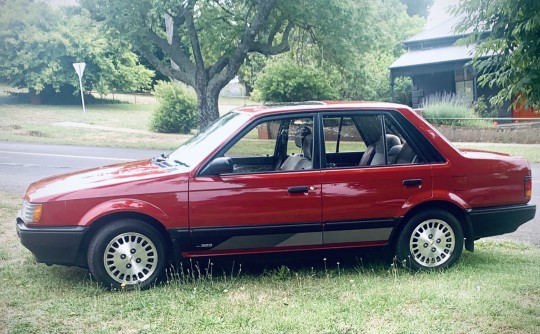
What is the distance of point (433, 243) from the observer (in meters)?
6.45

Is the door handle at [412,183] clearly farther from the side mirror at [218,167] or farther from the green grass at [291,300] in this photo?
the side mirror at [218,167]

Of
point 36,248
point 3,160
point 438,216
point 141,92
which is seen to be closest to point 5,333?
point 36,248

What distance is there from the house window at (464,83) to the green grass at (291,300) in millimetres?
23171

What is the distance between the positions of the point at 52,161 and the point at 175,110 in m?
11.8

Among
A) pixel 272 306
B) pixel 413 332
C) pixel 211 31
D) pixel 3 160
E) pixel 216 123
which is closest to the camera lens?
pixel 413 332

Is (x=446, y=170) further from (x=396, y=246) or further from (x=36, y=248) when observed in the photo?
(x=36, y=248)

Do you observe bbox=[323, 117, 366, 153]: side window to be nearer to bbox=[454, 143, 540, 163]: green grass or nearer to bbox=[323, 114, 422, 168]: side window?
bbox=[323, 114, 422, 168]: side window

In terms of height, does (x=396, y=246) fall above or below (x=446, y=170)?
below

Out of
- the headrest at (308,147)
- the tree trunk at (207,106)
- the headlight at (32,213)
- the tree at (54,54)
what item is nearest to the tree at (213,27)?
the tree trunk at (207,106)

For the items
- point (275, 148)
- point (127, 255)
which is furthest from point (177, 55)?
point (127, 255)

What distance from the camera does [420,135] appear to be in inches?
256

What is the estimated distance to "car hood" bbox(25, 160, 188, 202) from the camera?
5.88m

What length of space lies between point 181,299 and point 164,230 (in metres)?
0.79

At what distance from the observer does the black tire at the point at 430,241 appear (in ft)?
20.9
